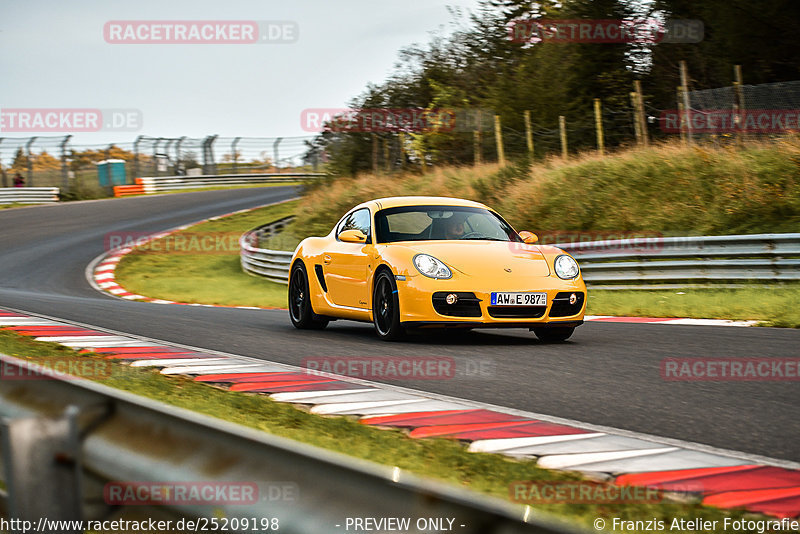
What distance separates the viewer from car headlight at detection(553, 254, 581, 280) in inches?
334

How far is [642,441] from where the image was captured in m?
4.30

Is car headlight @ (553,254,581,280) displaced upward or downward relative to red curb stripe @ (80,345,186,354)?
upward

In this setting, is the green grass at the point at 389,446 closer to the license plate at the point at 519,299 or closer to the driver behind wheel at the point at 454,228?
the license plate at the point at 519,299

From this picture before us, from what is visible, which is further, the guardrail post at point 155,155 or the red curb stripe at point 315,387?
the guardrail post at point 155,155

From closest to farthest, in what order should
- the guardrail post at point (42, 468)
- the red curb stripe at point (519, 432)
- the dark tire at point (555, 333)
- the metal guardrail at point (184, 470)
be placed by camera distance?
1. the metal guardrail at point (184, 470)
2. the guardrail post at point (42, 468)
3. the red curb stripe at point (519, 432)
4. the dark tire at point (555, 333)

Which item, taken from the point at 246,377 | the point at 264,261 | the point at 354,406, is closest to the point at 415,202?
the point at 246,377

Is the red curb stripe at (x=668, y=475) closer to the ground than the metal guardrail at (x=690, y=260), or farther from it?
farther from it

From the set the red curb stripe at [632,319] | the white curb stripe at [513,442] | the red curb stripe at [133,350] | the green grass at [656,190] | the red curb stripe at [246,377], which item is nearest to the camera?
the white curb stripe at [513,442]

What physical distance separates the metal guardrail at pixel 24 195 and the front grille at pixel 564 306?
38905 millimetres

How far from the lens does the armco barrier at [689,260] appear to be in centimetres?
1286

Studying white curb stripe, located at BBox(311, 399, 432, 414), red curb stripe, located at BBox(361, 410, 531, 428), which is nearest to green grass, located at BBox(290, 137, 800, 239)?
white curb stripe, located at BBox(311, 399, 432, 414)

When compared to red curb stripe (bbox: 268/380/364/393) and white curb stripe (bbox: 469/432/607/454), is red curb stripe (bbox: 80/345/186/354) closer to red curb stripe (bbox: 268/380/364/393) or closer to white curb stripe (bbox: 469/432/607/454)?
red curb stripe (bbox: 268/380/364/393)

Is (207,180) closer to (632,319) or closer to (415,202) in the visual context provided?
(632,319)

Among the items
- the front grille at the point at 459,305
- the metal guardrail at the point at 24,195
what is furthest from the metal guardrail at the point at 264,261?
the metal guardrail at the point at 24,195
